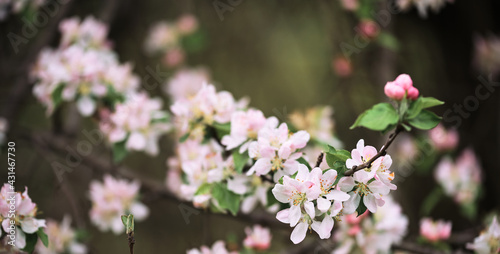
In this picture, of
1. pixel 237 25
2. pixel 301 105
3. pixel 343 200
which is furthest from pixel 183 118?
pixel 301 105

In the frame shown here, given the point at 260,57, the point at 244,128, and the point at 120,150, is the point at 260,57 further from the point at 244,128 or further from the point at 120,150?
the point at 244,128

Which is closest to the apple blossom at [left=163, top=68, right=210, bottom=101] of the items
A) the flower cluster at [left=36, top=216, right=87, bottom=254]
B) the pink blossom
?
the pink blossom

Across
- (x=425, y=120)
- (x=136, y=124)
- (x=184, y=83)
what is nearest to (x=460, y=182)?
(x=425, y=120)

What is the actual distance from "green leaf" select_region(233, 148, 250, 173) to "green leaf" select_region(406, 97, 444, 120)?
1.18 ft

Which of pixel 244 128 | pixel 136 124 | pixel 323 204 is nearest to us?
pixel 323 204

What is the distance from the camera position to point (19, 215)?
0.97m

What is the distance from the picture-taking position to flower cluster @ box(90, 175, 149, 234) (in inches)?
56.7

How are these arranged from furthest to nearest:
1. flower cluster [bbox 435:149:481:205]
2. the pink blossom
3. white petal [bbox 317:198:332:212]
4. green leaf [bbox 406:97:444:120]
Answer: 1. the pink blossom
2. flower cluster [bbox 435:149:481:205]
3. green leaf [bbox 406:97:444:120]
4. white petal [bbox 317:198:332:212]

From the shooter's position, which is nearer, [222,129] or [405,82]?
[405,82]

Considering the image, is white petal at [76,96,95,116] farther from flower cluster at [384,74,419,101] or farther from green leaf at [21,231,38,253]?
flower cluster at [384,74,419,101]

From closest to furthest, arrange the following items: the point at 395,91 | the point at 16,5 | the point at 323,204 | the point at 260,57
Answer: the point at 323,204 < the point at 395,91 < the point at 16,5 < the point at 260,57

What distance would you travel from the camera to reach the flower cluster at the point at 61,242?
1.33 m

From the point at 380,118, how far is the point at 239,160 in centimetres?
32

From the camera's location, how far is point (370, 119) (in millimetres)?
958
